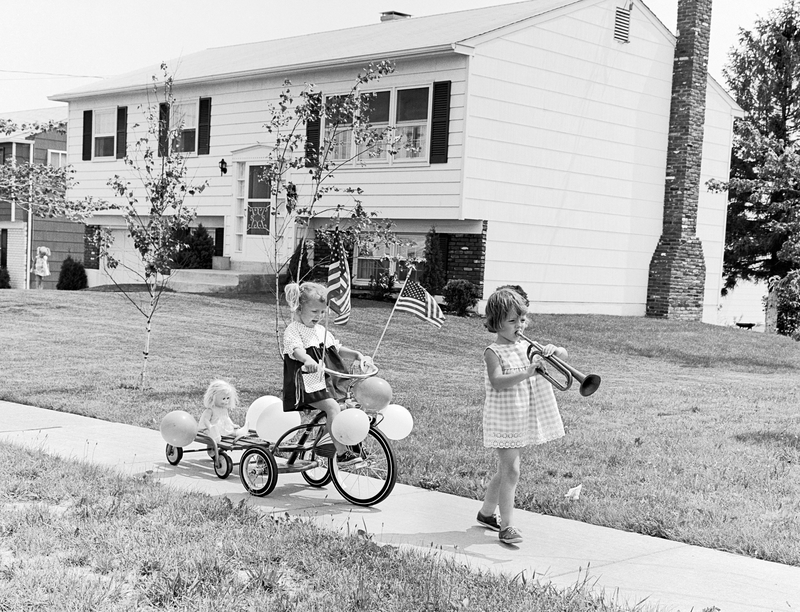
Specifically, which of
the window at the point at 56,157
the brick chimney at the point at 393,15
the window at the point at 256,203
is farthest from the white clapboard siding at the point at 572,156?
the window at the point at 56,157

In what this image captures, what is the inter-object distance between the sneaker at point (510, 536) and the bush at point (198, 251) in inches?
806

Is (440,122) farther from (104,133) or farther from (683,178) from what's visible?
(104,133)

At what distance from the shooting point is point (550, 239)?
75.3ft

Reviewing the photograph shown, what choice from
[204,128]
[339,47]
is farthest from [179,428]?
[204,128]

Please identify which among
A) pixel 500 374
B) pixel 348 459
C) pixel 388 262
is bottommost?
pixel 348 459

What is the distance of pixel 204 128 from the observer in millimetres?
26734

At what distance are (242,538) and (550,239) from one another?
59.3 ft

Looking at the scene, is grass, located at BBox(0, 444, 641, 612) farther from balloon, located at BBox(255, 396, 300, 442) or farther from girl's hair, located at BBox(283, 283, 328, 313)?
girl's hair, located at BBox(283, 283, 328, 313)

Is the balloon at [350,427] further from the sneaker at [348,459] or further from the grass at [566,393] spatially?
the grass at [566,393]

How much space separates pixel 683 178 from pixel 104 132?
53.2ft

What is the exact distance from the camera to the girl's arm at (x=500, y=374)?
5.79 metres

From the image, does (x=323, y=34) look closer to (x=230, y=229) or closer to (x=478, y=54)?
(x=230, y=229)

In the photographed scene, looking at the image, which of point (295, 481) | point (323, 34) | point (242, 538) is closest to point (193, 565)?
point (242, 538)

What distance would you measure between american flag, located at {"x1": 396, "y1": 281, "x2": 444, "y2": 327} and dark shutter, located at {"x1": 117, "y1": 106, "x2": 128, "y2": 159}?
73.1 feet
